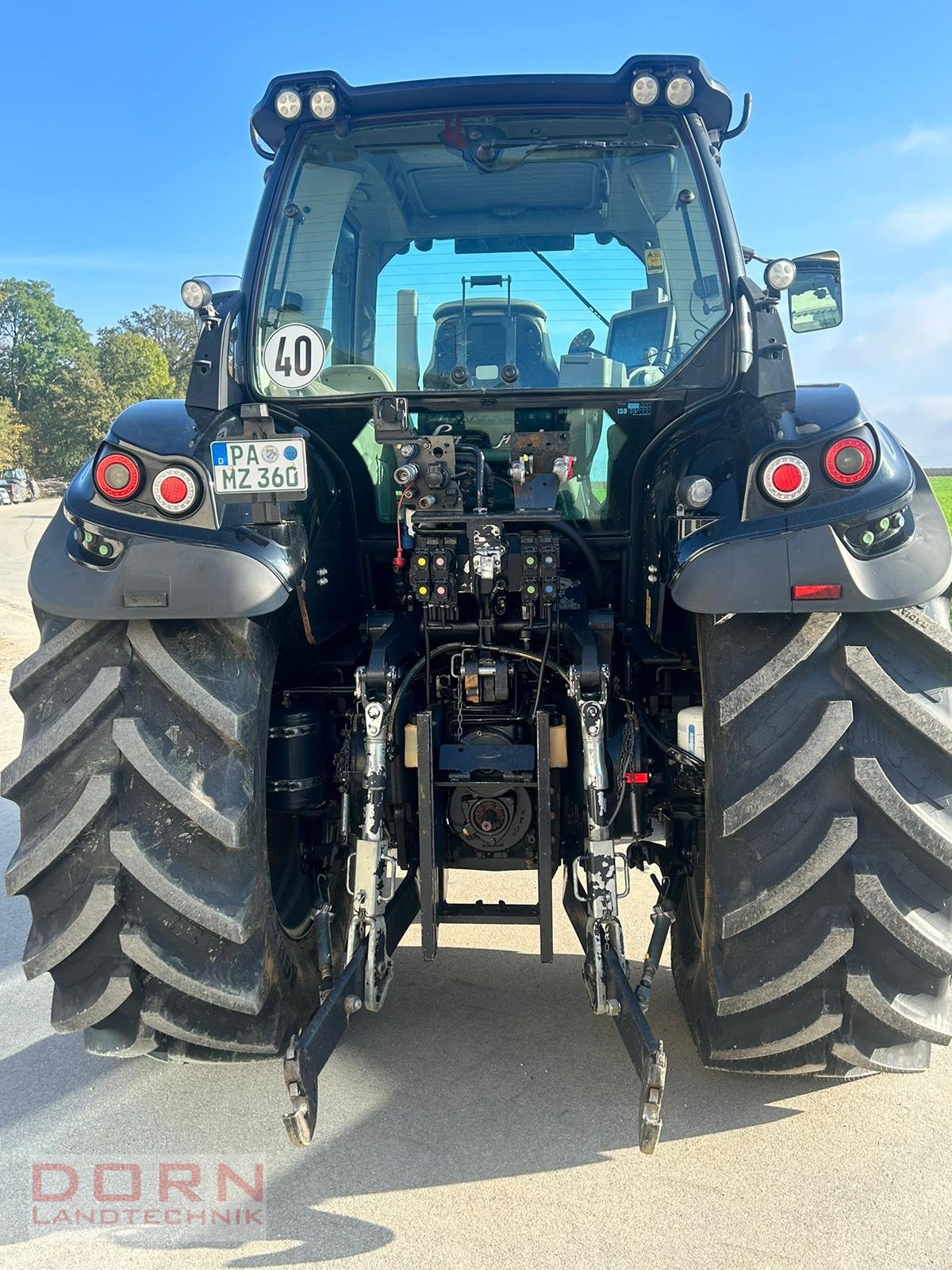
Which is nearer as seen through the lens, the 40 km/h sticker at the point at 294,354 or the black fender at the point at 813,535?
the black fender at the point at 813,535

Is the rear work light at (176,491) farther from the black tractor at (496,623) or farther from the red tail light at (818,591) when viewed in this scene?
the red tail light at (818,591)

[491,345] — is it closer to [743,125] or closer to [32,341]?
[743,125]

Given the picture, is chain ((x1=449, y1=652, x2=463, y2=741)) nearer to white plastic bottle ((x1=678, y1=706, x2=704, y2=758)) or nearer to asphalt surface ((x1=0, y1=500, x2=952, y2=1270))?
white plastic bottle ((x1=678, y1=706, x2=704, y2=758))

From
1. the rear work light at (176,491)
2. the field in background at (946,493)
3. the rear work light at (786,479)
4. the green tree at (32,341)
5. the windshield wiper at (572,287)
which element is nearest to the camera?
the rear work light at (786,479)

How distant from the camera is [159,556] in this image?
2729 mm

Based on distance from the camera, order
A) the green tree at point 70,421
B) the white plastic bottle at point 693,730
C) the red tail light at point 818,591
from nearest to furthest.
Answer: the red tail light at point 818,591 < the white plastic bottle at point 693,730 < the green tree at point 70,421

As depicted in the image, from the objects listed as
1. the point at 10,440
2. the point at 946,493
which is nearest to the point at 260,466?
the point at 946,493

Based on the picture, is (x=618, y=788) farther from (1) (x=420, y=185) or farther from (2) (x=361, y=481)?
(1) (x=420, y=185)

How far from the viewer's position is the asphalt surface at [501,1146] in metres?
2.44

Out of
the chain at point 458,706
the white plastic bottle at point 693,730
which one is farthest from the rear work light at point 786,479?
the chain at point 458,706

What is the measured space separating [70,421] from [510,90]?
78.9m

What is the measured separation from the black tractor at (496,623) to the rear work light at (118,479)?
0.5 inches

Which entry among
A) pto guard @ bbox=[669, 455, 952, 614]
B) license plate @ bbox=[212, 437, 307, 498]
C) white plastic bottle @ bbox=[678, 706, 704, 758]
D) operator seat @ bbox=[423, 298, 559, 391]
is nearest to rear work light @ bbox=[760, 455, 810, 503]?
pto guard @ bbox=[669, 455, 952, 614]

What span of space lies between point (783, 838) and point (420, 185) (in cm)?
234
